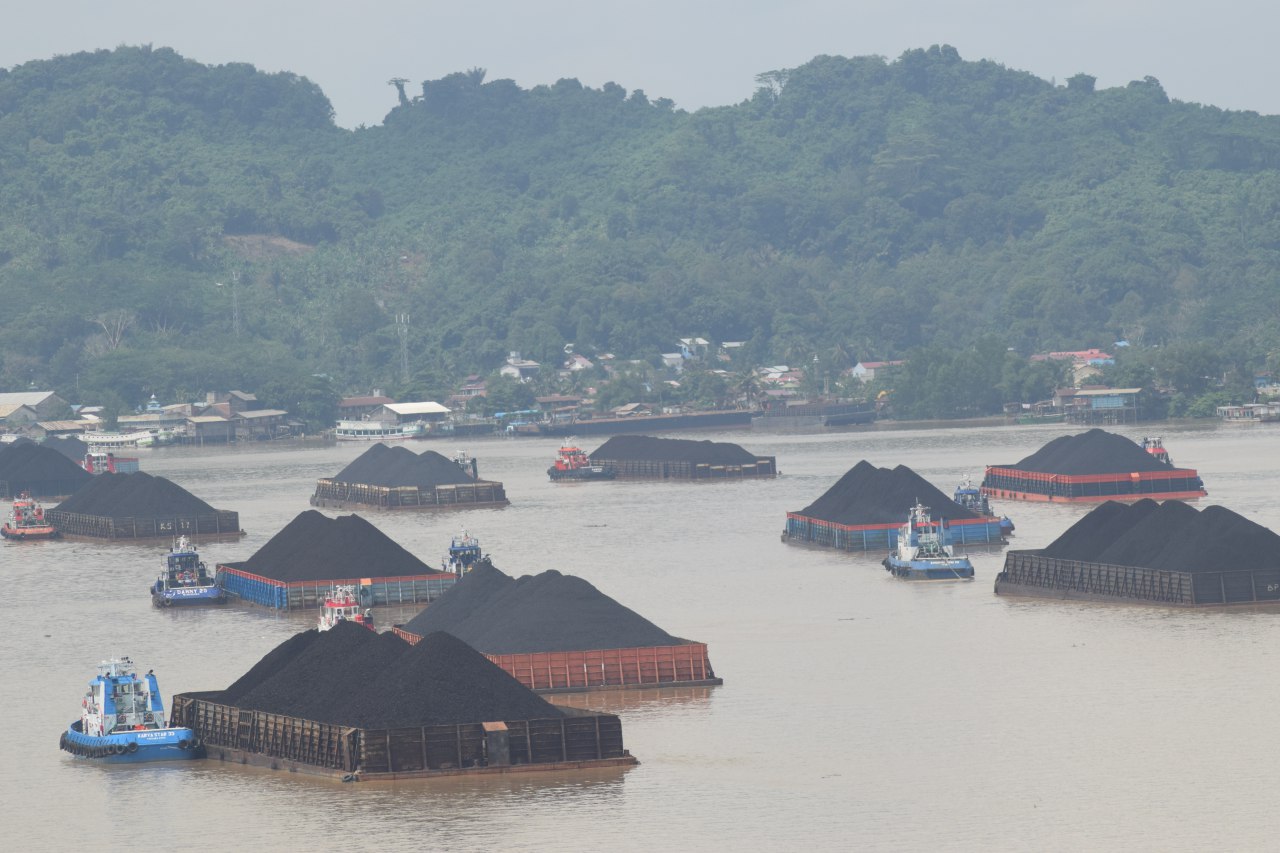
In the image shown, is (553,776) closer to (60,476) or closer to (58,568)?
(58,568)

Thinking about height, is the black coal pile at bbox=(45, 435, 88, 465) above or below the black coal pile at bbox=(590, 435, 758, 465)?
above

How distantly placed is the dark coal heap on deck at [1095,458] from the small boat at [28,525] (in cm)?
5174

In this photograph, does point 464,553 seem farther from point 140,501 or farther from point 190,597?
point 140,501

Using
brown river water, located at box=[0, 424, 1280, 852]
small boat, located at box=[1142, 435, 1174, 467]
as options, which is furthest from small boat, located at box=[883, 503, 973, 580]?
small boat, located at box=[1142, 435, 1174, 467]

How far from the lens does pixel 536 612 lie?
56875mm

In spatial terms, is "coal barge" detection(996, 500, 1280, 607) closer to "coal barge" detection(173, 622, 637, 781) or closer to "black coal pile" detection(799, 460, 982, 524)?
"black coal pile" detection(799, 460, 982, 524)

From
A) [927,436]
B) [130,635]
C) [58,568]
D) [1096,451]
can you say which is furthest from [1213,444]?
[130,635]

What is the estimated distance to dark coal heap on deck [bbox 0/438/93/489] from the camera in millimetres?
146250

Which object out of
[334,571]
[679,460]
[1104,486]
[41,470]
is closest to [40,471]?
[41,470]

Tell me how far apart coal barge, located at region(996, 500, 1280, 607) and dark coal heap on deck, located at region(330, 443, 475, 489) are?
60822 mm

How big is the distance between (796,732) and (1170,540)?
2501 cm

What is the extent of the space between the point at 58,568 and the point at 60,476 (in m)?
52.8

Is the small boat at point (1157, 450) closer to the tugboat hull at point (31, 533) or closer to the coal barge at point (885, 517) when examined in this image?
the coal barge at point (885, 517)

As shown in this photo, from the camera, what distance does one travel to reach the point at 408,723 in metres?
44.4
